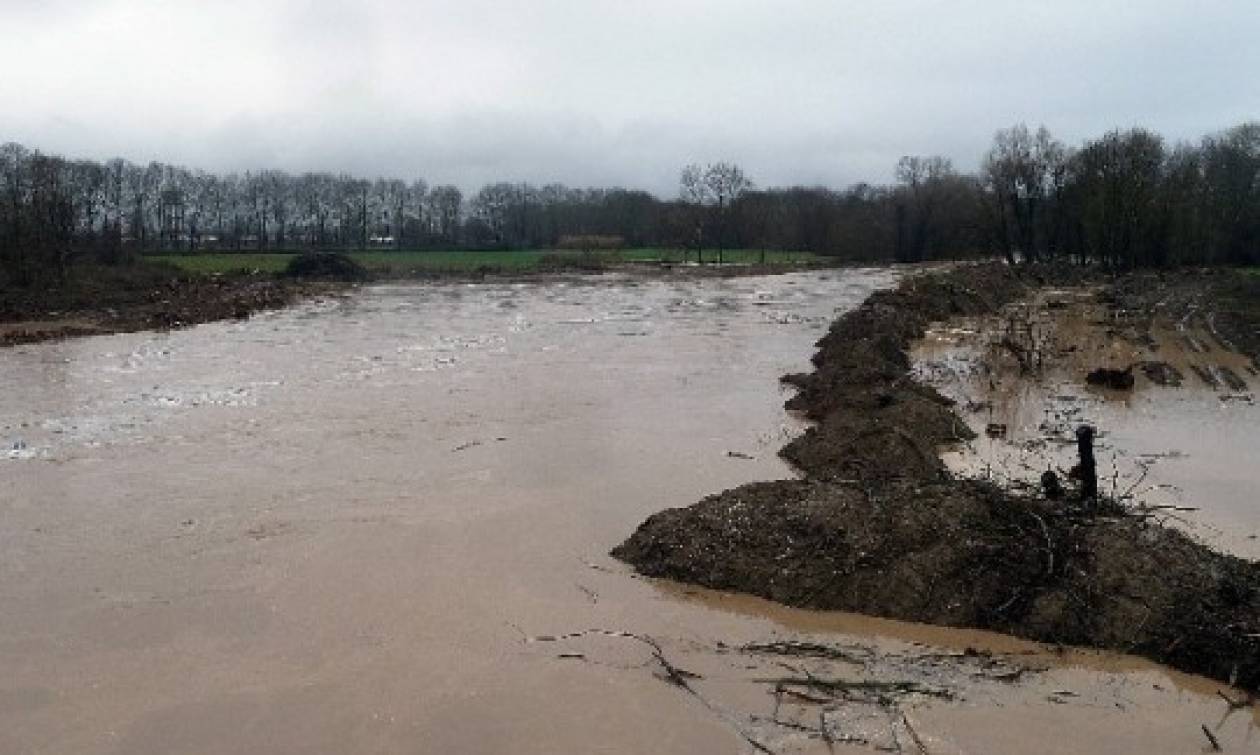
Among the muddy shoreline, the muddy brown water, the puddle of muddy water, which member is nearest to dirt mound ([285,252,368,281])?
the muddy shoreline

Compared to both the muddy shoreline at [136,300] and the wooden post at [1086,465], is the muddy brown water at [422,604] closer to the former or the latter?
the wooden post at [1086,465]

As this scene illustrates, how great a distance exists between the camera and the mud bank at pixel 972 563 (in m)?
9.01

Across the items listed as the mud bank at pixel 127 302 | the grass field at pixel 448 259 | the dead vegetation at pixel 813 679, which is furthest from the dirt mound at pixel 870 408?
the grass field at pixel 448 259

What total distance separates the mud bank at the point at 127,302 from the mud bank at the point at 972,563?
2990 centimetres

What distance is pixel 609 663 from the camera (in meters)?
9.02

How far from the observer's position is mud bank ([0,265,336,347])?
3656 centimetres

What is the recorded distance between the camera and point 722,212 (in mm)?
122000

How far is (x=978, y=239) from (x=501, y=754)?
94802 millimetres

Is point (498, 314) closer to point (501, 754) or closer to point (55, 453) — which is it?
Result: point (55, 453)

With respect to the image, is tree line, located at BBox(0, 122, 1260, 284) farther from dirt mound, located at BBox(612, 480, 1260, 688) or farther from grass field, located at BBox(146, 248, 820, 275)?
dirt mound, located at BBox(612, 480, 1260, 688)

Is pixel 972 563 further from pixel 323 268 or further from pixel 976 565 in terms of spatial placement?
pixel 323 268

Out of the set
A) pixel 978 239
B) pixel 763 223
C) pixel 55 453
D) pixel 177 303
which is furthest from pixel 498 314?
pixel 763 223

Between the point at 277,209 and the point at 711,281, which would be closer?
the point at 711,281

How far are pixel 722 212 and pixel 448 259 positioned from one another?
39.0m
